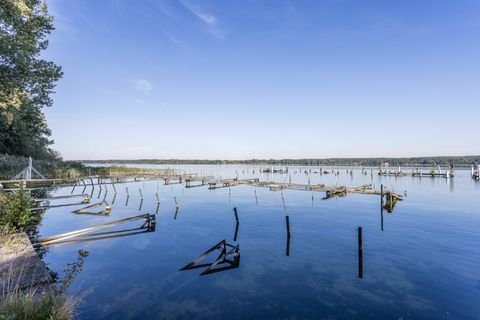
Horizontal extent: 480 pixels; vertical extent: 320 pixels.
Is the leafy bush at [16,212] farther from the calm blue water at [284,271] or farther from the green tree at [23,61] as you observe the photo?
the green tree at [23,61]

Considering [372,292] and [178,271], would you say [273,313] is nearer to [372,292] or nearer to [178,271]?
[372,292]

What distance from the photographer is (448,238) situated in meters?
18.1

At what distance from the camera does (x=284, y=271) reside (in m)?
12.3

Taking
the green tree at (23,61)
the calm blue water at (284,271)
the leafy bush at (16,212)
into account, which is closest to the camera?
the calm blue water at (284,271)

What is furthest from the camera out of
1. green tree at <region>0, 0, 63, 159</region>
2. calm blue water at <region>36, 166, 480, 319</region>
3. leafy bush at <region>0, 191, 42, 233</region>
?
green tree at <region>0, 0, 63, 159</region>

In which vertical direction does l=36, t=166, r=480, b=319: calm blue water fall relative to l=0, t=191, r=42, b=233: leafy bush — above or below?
below

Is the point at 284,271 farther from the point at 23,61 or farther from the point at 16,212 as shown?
the point at 23,61

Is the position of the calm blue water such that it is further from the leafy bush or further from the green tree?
the green tree

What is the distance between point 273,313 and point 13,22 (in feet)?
88.3

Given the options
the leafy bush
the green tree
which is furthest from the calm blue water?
the green tree

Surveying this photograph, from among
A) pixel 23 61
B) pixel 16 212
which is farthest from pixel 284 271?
pixel 23 61

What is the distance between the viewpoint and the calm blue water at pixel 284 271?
915 cm

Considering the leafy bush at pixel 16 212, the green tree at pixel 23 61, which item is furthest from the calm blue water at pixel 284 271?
the green tree at pixel 23 61

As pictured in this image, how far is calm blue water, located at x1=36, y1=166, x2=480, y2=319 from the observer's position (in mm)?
9148
